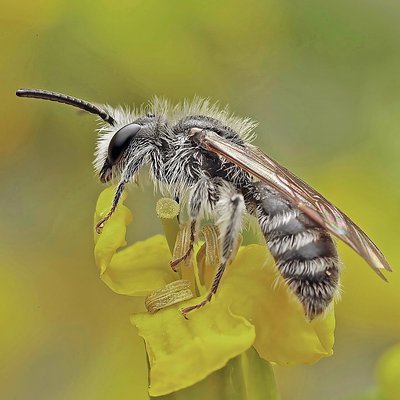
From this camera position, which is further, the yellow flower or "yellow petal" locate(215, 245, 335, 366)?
"yellow petal" locate(215, 245, 335, 366)

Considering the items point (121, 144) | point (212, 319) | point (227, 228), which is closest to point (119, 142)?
point (121, 144)

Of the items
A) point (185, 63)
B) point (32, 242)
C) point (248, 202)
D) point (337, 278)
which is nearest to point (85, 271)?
point (32, 242)

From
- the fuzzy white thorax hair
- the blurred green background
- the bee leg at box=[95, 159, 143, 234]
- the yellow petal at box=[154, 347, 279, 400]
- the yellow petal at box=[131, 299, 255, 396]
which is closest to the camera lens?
the yellow petal at box=[131, 299, 255, 396]

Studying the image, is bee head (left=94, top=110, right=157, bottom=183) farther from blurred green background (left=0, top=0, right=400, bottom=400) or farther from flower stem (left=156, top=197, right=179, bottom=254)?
blurred green background (left=0, top=0, right=400, bottom=400)

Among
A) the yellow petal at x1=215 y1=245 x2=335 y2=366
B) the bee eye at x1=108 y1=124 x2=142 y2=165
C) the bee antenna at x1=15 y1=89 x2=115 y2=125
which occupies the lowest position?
the yellow petal at x1=215 y1=245 x2=335 y2=366

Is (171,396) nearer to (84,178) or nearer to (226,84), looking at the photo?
Answer: (84,178)

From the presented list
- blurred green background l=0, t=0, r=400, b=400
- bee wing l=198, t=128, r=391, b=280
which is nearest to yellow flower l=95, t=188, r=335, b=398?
bee wing l=198, t=128, r=391, b=280

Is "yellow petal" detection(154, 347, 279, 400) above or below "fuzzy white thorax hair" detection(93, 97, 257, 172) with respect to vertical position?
below
